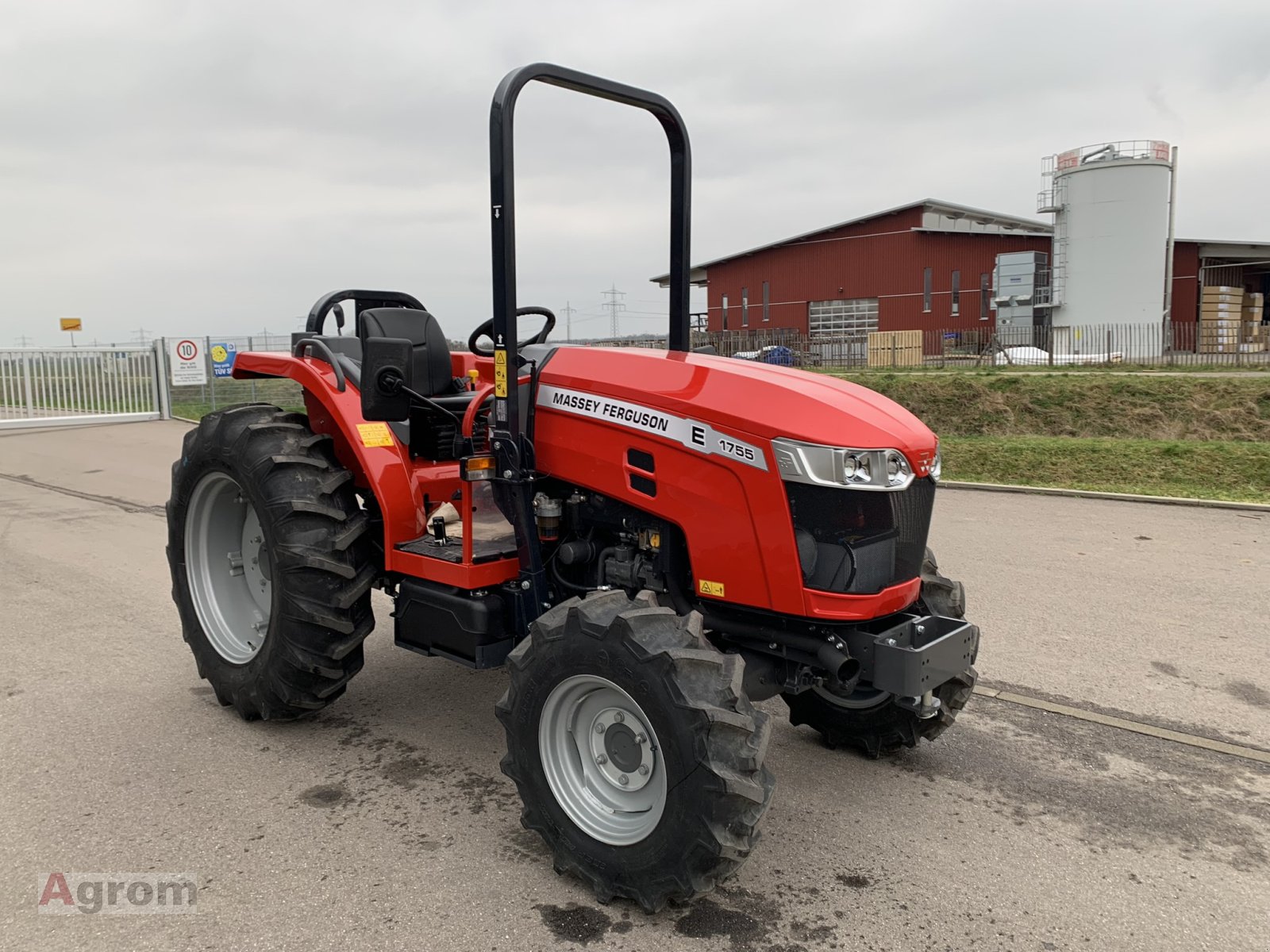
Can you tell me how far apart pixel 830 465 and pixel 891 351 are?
26.2 metres

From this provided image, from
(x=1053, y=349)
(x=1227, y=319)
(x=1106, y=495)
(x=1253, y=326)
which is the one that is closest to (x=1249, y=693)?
(x=1106, y=495)

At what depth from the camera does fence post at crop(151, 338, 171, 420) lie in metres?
19.7

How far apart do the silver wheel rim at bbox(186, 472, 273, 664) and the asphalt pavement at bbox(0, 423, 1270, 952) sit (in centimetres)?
36

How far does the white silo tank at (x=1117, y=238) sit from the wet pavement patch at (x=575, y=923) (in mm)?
32205

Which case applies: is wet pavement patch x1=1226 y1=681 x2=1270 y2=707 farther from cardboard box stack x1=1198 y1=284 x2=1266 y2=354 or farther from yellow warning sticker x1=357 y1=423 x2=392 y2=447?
cardboard box stack x1=1198 y1=284 x2=1266 y2=354

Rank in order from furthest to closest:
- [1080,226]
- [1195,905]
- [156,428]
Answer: [1080,226] < [156,428] < [1195,905]

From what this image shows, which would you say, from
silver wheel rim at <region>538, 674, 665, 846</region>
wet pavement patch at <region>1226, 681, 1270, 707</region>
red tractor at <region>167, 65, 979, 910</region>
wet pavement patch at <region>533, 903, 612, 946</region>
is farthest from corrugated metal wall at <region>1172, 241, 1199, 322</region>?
wet pavement patch at <region>533, 903, 612, 946</region>

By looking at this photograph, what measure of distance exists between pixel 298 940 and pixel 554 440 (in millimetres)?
1765

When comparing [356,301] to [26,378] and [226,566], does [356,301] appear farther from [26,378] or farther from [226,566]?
[26,378]

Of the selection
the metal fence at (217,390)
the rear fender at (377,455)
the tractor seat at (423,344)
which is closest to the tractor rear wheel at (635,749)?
the rear fender at (377,455)

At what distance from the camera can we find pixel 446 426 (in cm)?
411

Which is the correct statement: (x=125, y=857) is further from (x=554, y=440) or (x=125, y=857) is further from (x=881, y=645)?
(x=881, y=645)

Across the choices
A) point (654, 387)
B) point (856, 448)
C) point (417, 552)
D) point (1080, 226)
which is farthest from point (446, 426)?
point (1080, 226)

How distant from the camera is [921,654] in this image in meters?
3.00
